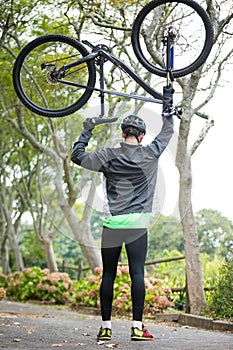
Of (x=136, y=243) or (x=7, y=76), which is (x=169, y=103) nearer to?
(x=136, y=243)

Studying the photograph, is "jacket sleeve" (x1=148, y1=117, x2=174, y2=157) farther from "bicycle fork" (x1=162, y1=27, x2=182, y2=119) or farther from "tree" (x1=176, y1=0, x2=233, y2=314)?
"tree" (x1=176, y1=0, x2=233, y2=314)

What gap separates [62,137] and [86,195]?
24.3 ft

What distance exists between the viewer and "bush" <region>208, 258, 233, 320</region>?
30.2 ft

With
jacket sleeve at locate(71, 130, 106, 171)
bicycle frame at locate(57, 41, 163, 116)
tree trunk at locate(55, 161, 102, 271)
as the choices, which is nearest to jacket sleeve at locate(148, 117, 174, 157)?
bicycle frame at locate(57, 41, 163, 116)

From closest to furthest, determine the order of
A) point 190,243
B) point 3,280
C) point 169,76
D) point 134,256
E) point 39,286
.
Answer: point 134,256
point 169,76
point 190,243
point 39,286
point 3,280

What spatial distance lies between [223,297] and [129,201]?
170 inches

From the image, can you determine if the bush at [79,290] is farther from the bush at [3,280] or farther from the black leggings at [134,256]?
the black leggings at [134,256]

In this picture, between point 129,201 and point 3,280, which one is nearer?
point 129,201

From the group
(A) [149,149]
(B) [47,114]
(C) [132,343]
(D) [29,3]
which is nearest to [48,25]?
(D) [29,3]

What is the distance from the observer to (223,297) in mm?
9352

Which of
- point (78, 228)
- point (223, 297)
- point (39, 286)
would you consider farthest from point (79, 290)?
point (223, 297)

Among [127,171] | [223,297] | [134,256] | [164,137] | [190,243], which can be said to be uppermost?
[164,137]

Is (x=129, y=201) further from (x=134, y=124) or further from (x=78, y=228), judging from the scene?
(x=78, y=228)

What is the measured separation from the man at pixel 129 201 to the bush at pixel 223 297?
379 centimetres
